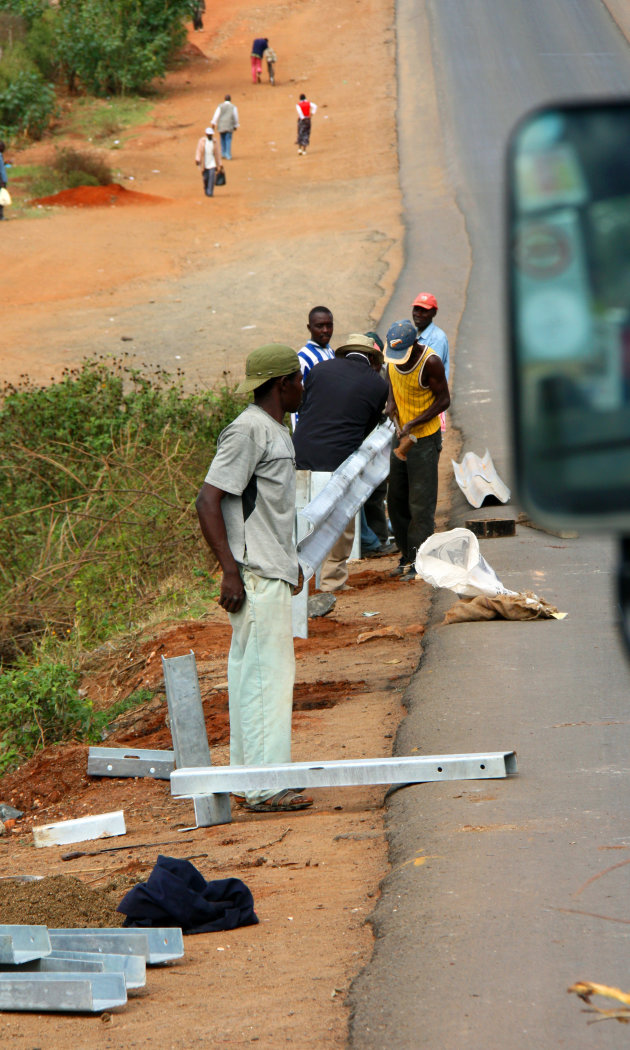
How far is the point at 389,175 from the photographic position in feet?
114

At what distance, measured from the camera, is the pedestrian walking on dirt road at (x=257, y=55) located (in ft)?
149

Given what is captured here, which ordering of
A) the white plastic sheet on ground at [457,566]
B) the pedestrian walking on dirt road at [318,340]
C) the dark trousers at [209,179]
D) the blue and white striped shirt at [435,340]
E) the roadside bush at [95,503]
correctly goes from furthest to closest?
the dark trousers at [209,179] → the roadside bush at [95,503] → the blue and white striped shirt at [435,340] → the pedestrian walking on dirt road at [318,340] → the white plastic sheet on ground at [457,566]

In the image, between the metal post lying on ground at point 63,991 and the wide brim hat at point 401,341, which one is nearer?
the metal post lying on ground at point 63,991

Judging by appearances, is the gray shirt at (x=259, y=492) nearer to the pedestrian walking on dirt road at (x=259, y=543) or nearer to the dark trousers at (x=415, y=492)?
the pedestrian walking on dirt road at (x=259, y=543)

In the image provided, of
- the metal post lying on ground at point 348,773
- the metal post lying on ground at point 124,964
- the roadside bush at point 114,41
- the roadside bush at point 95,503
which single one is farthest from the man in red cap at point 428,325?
the roadside bush at point 114,41

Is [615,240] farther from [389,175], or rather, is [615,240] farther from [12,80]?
[12,80]

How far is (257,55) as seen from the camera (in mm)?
45719

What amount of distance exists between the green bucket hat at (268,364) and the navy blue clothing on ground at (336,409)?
Result: 11.7 feet

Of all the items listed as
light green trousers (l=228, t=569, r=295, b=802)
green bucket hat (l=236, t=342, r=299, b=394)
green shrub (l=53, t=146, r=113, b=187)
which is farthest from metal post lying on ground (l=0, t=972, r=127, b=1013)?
green shrub (l=53, t=146, r=113, b=187)

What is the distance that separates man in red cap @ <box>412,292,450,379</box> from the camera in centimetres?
1059

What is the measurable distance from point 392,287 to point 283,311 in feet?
6.96

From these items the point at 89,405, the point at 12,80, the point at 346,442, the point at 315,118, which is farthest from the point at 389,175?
the point at 346,442

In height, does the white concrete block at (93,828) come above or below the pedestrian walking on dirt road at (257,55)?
below

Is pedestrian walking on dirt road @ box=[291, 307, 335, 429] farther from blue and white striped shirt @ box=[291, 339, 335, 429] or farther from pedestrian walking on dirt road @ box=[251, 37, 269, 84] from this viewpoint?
pedestrian walking on dirt road @ box=[251, 37, 269, 84]
